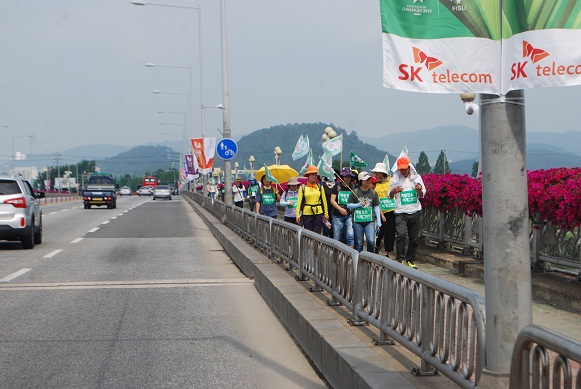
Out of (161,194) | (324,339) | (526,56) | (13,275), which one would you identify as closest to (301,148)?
(13,275)

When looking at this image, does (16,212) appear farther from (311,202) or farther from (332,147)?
(311,202)

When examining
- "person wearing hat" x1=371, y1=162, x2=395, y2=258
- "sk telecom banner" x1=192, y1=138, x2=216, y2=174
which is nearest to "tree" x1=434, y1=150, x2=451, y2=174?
"sk telecom banner" x1=192, y1=138, x2=216, y2=174

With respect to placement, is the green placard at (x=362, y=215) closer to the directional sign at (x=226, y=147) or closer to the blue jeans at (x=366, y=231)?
the blue jeans at (x=366, y=231)

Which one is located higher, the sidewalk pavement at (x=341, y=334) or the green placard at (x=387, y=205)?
the green placard at (x=387, y=205)

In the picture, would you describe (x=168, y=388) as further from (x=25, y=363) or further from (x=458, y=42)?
(x=458, y=42)

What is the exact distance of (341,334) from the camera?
6.38 m

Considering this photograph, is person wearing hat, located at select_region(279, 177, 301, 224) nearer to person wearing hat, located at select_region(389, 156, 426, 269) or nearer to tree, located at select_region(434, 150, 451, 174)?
person wearing hat, located at select_region(389, 156, 426, 269)

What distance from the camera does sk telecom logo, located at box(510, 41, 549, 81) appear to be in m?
3.79

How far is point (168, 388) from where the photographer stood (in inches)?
236

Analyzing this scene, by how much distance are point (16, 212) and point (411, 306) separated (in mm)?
15221

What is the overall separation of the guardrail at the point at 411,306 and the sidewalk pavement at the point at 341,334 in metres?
0.14

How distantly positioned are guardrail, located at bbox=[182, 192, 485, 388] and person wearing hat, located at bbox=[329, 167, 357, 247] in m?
3.96

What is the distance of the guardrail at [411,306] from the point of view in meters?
4.30

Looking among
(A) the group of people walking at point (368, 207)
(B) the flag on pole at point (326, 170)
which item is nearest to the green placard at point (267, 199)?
(A) the group of people walking at point (368, 207)
